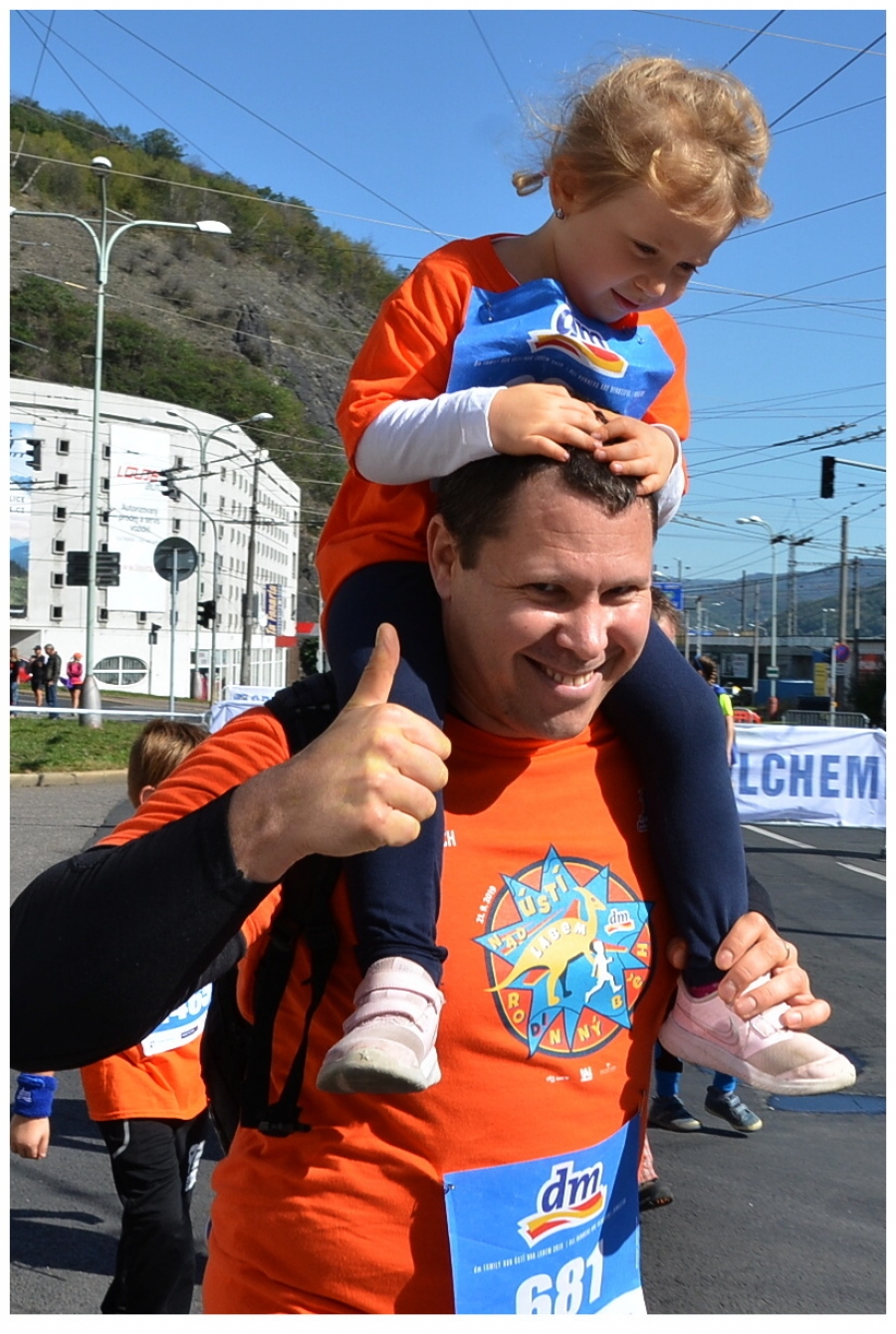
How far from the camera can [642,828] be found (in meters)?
1.90

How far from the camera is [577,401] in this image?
1716 mm

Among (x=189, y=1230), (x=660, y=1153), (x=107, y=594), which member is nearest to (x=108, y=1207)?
(x=189, y=1230)

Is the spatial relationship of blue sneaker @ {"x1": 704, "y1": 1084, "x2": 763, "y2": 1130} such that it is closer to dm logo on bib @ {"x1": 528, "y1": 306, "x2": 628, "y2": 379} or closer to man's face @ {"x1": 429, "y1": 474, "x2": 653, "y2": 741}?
man's face @ {"x1": 429, "y1": 474, "x2": 653, "y2": 741}

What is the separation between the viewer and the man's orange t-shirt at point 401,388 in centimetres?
187

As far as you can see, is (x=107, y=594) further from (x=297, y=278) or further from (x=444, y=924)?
(x=444, y=924)

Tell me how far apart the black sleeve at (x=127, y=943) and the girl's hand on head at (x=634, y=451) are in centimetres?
69

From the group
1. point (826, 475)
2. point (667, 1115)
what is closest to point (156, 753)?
point (667, 1115)

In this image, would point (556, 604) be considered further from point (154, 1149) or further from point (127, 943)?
point (154, 1149)

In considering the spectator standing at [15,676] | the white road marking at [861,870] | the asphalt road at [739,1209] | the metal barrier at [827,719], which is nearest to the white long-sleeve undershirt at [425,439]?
Result: the asphalt road at [739,1209]

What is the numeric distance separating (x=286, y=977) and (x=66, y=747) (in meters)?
19.8

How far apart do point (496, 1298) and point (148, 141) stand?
12227 cm

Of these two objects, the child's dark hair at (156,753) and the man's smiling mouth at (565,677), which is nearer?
the man's smiling mouth at (565,677)

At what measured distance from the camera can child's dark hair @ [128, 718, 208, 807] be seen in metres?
4.31

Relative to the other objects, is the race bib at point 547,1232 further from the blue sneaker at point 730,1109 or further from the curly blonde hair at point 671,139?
the blue sneaker at point 730,1109
